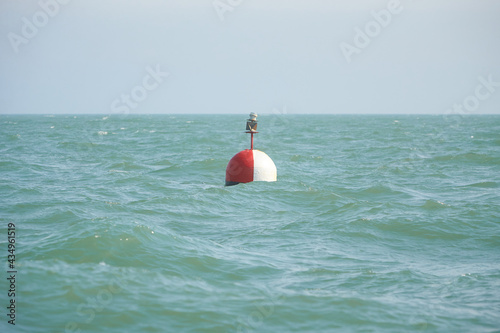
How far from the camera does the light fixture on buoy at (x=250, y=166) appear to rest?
14508 mm

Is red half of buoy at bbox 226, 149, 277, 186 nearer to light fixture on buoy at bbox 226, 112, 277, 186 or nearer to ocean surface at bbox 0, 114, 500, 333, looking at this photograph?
light fixture on buoy at bbox 226, 112, 277, 186

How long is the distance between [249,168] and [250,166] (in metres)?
0.07

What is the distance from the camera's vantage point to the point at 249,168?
1457 centimetres

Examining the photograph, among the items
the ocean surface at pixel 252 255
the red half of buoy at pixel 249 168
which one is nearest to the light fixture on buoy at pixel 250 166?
the red half of buoy at pixel 249 168

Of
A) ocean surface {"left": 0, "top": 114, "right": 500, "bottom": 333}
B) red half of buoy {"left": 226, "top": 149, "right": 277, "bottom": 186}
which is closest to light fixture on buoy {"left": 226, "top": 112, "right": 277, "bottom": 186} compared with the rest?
red half of buoy {"left": 226, "top": 149, "right": 277, "bottom": 186}

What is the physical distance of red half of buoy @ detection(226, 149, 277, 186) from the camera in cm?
1452

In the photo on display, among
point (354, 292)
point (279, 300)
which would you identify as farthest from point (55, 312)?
point (354, 292)

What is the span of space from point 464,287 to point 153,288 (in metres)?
4.28

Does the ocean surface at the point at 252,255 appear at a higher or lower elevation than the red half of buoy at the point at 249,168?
lower

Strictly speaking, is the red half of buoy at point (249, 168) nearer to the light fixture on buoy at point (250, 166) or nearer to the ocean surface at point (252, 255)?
the light fixture on buoy at point (250, 166)

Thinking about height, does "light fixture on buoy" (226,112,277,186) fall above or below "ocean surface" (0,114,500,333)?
above

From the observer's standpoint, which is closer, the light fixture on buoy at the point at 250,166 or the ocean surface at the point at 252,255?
the ocean surface at the point at 252,255

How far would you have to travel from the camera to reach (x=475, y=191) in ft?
49.9

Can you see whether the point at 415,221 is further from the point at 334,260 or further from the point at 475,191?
the point at 475,191
